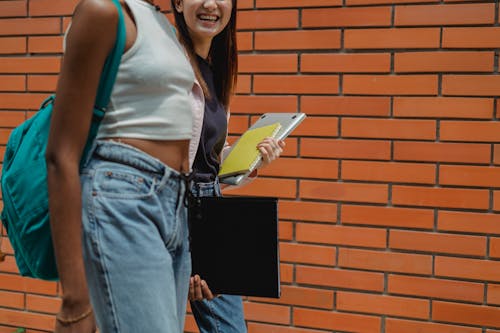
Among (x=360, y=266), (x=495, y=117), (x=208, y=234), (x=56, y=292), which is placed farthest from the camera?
(x=56, y=292)

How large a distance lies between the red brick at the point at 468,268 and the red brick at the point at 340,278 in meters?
0.26

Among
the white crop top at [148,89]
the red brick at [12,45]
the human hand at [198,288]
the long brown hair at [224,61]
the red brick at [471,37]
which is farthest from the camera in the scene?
the red brick at [12,45]

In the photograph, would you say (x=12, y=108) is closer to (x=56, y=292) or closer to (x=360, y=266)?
Result: (x=56, y=292)

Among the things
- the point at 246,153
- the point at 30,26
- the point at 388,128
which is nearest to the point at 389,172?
the point at 388,128

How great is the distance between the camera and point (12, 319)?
3.30 meters

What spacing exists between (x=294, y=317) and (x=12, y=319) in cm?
158

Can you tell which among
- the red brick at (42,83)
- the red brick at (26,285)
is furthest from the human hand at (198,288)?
the red brick at (42,83)

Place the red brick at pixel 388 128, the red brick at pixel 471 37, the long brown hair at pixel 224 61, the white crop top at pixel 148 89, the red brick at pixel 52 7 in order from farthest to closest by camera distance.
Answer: the red brick at pixel 52 7 < the red brick at pixel 388 128 < the red brick at pixel 471 37 < the long brown hair at pixel 224 61 < the white crop top at pixel 148 89

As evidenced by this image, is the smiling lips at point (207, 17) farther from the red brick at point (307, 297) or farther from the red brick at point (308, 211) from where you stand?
the red brick at point (307, 297)

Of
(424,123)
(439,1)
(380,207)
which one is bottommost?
(380,207)

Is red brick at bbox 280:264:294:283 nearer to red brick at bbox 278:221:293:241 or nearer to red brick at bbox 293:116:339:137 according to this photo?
red brick at bbox 278:221:293:241

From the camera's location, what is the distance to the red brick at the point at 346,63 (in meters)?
2.68

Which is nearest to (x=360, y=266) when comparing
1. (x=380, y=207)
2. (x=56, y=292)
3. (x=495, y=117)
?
(x=380, y=207)

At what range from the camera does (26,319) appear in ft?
10.7
